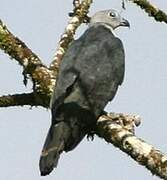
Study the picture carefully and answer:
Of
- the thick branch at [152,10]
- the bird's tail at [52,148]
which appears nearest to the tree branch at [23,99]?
the bird's tail at [52,148]

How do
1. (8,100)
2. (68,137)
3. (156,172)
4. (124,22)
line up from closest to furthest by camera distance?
(156,172), (68,137), (8,100), (124,22)

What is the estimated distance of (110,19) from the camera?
927 centimetres

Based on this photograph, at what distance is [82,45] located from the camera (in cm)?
720

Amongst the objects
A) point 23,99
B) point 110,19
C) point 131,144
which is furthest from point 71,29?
point 131,144

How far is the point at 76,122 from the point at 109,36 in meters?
1.71

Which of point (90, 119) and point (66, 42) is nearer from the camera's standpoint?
point (90, 119)

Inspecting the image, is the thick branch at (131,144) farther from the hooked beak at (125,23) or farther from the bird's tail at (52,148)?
the hooked beak at (125,23)

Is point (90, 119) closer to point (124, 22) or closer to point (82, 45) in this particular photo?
point (82, 45)

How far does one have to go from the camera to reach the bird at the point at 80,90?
6074 mm

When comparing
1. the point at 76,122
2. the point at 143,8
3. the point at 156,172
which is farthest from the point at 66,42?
the point at 156,172

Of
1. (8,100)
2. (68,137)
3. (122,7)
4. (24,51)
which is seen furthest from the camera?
(122,7)

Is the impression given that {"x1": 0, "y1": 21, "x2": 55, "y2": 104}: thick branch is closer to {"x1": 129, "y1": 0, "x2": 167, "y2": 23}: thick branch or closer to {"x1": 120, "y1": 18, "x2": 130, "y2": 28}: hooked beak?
{"x1": 129, "y1": 0, "x2": 167, "y2": 23}: thick branch

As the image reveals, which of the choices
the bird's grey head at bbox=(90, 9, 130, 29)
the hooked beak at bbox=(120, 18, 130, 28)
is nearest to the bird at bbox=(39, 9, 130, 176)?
the bird's grey head at bbox=(90, 9, 130, 29)

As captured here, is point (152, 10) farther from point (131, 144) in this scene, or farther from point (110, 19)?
point (131, 144)
